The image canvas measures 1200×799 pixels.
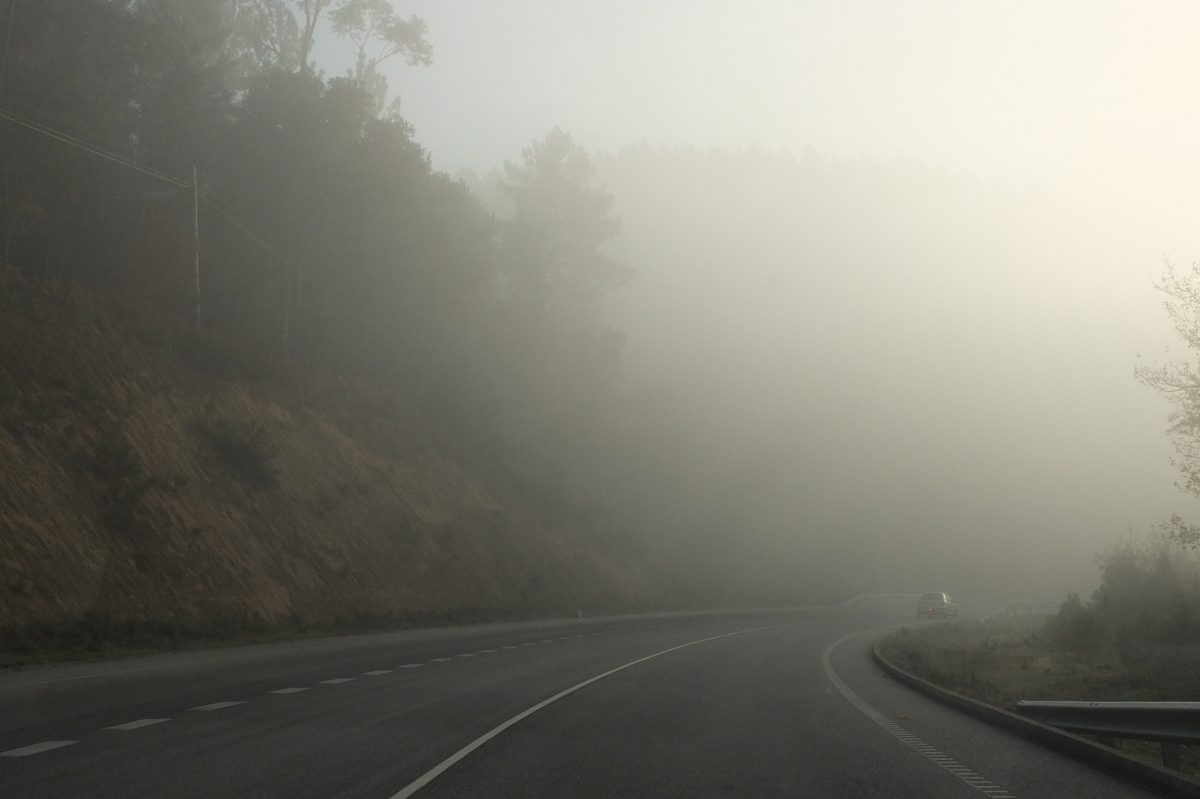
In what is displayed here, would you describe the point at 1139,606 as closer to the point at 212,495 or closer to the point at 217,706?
the point at 217,706

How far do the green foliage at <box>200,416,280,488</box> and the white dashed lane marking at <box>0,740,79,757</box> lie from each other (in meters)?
22.3

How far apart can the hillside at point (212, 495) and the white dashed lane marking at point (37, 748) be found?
35.0 ft

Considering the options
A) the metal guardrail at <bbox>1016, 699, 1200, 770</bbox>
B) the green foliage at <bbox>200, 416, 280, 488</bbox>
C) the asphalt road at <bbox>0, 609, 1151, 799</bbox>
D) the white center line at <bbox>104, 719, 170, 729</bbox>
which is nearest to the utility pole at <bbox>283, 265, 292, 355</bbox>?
the green foliage at <bbox>200, 416, 280, 488</bbox>

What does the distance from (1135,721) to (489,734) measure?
19.6 ft

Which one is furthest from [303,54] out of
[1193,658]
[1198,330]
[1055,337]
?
[1055,337]

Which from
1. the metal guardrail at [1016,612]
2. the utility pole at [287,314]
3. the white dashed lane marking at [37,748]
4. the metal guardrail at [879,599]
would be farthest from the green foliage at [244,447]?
the metal guardrail at [879,599]

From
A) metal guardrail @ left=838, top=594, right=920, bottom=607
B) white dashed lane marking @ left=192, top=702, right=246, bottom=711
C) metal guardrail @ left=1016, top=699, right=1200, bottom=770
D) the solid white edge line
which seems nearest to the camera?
the solid white edge line

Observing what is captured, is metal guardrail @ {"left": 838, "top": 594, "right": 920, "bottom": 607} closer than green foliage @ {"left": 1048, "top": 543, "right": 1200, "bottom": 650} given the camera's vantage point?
No

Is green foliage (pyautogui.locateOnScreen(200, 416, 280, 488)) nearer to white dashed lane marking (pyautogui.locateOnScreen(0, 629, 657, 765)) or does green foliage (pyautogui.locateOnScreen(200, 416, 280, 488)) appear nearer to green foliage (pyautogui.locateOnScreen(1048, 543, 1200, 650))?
white dashed lane marking (pyautogui.locateOnScreen(0, 629, 657, 765))

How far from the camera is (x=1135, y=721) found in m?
8.59

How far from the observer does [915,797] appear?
7340 millimetres

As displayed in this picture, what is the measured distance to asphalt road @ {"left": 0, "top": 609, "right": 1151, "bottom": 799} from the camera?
748cm

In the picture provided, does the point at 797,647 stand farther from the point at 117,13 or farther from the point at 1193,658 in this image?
the point at 117,13

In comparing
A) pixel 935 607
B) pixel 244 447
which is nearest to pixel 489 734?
pixel 244 447
